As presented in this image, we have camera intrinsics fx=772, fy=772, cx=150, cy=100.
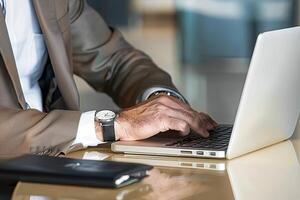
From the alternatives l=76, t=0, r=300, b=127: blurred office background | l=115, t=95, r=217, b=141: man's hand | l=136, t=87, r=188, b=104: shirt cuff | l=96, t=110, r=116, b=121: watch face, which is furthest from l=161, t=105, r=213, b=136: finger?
l=76, t=0, r=300, b=127: blurred office background

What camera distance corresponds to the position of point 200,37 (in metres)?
3.57

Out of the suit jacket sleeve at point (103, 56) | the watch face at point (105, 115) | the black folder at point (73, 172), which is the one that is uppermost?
the black folder at point (73, 172)

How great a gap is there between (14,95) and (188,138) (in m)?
0.45

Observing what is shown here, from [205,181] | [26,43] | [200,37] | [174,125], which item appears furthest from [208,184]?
[200,37]

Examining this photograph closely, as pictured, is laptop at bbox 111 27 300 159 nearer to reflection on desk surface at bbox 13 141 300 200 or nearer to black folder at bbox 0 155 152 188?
reflection on desk surface at bbox 13 141 300 200

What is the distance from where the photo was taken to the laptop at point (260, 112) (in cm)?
153

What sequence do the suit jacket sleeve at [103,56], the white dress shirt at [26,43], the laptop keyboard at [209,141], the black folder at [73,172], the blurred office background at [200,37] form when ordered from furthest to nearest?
the blurred office background at [200,37] → the suit jacket sleeve at [103,56] → the white dress shirt at [26,43] → the laptop keyboard at [209,141] → the black folder at [73,172]

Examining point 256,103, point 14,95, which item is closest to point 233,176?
point 256,103

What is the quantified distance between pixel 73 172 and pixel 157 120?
1.70ft

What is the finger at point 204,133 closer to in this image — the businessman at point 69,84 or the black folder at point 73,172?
the businessman at point 69,84

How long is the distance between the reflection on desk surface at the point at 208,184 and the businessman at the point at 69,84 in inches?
5.0

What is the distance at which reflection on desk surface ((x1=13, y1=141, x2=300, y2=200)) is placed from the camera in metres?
1.30

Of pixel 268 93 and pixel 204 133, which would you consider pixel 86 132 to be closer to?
pixel 204 133

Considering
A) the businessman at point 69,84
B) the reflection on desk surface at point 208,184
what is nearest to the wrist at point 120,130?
the businessman at point 69,84
